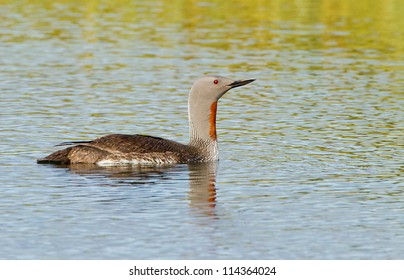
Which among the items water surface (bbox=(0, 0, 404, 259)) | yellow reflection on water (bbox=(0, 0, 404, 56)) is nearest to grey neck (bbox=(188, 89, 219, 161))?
water surface (bbox=(0, 0, 404, 259))

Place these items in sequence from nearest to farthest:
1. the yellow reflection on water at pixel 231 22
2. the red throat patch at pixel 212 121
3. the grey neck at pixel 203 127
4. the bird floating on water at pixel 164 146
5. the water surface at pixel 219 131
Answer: the water surface at pixel 219 131 < the bird floating on water at pixel 164 146 < the grey neck at pixel 203 127 < the red throat patch at pixel 212 121 < the yellow reflection on water at pixel 231 22

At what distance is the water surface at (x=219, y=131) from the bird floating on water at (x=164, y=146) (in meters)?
0.23

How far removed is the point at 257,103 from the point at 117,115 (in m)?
2.85

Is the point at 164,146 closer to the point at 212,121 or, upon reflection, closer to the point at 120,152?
the point at 120,152

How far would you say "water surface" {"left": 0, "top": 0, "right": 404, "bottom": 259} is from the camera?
1278 cm

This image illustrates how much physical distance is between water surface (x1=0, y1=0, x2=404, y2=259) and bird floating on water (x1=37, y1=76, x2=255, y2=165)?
23 cm

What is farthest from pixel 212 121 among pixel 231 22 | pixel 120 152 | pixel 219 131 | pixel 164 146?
pixel 231 22

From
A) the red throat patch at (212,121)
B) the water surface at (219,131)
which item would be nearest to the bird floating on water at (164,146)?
the red throat patch at (212,121)

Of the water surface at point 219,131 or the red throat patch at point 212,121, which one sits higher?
the red throat patch at point 212,121

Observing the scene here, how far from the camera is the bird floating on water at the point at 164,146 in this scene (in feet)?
54.9

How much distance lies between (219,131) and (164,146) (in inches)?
117

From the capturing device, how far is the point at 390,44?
31.0 m

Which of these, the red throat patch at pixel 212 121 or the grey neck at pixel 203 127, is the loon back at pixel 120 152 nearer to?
the grey neck at pixel 203 127

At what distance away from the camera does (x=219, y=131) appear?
19781 mm
